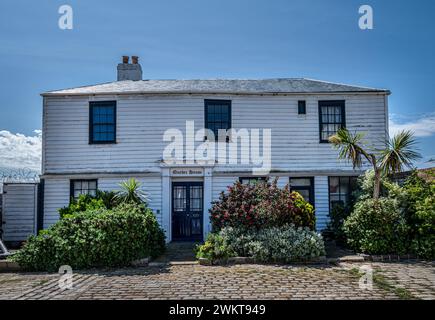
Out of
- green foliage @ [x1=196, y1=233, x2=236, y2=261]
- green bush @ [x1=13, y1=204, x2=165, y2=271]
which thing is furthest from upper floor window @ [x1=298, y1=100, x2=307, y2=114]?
green bush @ [x1=13, y1=204, x2=165, y2=271]

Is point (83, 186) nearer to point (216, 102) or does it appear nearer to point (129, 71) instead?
point (129, 71)

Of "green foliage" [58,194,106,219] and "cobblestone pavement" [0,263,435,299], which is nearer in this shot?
"cobblestone pavement" [0,263,435,299]

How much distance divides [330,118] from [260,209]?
5.88m

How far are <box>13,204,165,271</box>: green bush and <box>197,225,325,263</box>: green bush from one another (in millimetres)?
2182

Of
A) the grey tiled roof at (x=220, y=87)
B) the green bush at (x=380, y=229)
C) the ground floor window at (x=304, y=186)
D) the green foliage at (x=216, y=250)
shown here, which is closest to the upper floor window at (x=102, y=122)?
the grey tiled roof at (x=220, y=87)

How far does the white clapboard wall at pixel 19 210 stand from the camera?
47.0ft

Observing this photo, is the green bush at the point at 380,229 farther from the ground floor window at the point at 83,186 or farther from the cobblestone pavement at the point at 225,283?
the ground floor window at the point at 83,186

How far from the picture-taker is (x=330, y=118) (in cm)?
1498

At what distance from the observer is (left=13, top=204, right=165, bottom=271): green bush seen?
32.2ft

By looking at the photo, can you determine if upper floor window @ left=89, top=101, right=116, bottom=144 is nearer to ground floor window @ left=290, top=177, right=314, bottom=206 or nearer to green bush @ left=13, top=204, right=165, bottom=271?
green bush @ left=13, top=204, right=165, bottom=271

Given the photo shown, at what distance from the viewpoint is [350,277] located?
344 inches

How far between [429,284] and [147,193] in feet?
32.5

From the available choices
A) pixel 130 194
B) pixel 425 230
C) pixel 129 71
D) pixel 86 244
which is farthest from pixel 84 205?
pixel 425 230

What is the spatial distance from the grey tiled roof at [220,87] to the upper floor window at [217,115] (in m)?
0.50
